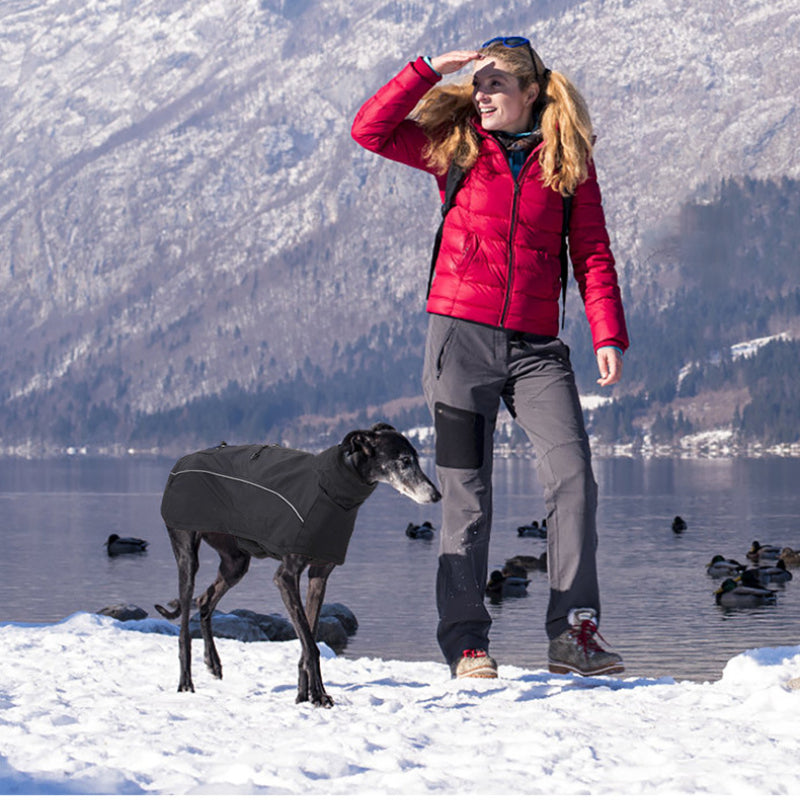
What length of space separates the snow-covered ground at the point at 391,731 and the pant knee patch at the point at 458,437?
1.74 metres

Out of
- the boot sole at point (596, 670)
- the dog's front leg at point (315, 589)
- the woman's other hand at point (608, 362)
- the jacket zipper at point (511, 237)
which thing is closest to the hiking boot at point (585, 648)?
the boot sole at point (596, 670)

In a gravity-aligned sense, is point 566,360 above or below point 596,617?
above

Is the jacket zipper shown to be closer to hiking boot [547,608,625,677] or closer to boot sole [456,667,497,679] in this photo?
hiking boot [547,608,625,677]

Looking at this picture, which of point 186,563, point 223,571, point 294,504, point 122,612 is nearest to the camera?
point 294,504

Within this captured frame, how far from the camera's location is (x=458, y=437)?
10.4m

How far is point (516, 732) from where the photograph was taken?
811 cm

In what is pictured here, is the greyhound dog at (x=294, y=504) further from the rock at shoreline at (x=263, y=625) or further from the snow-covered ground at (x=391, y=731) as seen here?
the rock at shoreline at (x=263, y=625)

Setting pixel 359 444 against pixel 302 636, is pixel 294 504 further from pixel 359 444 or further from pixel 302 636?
pixel 302 636

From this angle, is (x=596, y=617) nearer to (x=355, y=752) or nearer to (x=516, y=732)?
(x=516, y=732)

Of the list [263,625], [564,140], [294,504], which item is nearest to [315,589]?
[294,504]

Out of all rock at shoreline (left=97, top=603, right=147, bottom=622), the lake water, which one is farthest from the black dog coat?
rock at shoreline (left=97, top=603, right=147, bottom=622)

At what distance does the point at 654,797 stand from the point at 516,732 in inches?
→ 66.7

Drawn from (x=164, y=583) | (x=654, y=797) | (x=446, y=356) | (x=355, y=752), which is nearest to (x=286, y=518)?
(x=446, y=356)

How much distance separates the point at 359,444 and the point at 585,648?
7.95 feet
